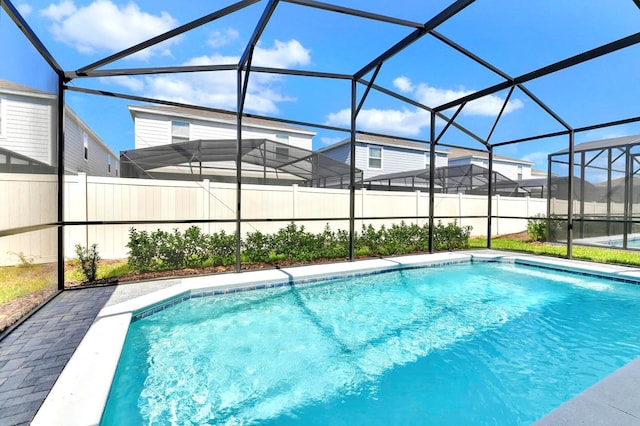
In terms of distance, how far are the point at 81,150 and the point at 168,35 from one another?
A: 32.2 ft

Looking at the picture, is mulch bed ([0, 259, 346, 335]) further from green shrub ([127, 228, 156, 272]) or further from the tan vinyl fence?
the tan vinyl fence

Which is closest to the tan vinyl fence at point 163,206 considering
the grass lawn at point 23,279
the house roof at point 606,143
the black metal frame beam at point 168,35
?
the grass lawn at point 23,279

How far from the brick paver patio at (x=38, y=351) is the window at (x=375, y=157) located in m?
13.1

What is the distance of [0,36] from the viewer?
2.61m

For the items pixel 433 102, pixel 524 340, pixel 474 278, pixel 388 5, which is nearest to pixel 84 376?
pixel 524 340

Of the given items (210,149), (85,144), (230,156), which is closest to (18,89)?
(210,149)

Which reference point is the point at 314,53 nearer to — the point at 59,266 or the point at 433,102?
the point at 433,102

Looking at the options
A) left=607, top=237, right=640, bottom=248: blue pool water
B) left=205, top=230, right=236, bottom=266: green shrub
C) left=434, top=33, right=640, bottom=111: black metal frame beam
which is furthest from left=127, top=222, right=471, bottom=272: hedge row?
left=607, top=237, right=640, bottom=248: blue pool water

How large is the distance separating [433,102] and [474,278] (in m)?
4.34

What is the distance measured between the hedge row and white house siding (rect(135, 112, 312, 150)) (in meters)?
6.49

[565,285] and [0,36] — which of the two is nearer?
[0,36]

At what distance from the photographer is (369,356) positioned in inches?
127

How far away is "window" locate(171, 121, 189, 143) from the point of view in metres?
11.6

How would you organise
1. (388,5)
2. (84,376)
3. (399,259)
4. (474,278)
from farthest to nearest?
1. (399,259)
2. (474,278)
3. (388,5)
4. (84,376)
